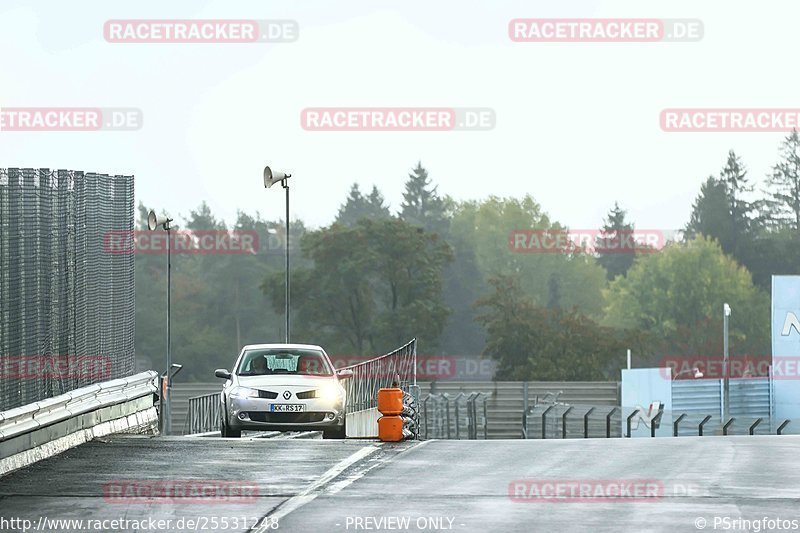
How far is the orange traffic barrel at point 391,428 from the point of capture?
18.2 m

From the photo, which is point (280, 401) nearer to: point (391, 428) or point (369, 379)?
point (391, 428)

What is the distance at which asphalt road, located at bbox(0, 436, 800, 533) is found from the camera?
11.6 metres

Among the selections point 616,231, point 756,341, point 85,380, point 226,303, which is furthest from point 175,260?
point 85,380

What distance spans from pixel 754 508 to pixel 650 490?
139 centimetres

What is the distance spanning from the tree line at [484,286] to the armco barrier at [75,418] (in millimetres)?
74708

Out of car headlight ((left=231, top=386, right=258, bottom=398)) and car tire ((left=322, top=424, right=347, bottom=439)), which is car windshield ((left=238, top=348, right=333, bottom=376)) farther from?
car tire ((left=322, top=424, right=347, bottom=439))

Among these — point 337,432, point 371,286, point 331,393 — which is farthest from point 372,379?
point 371,286

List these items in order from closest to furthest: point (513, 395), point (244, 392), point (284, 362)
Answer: point (244, 392) → point (284, 362) → point (513, 395)

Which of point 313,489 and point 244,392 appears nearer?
point 313,489

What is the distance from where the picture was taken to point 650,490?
526 inches

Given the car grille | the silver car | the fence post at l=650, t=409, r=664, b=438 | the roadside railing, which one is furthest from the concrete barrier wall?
the roadside railing

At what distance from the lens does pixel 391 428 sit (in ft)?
60.0

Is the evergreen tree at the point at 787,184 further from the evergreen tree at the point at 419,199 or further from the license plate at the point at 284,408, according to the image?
the license plate at the point at 284,408

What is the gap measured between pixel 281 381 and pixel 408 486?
885cm
